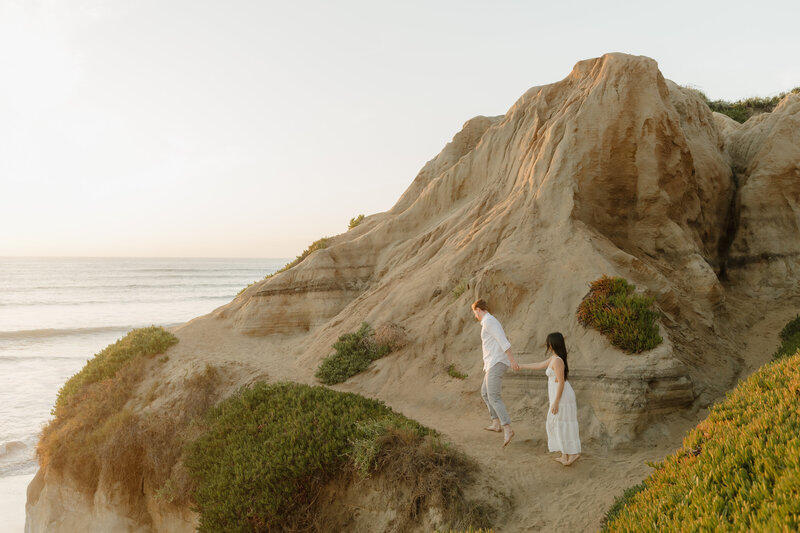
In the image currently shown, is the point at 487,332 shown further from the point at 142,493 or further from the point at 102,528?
the point at 102,528

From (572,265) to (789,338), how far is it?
20.2 feet

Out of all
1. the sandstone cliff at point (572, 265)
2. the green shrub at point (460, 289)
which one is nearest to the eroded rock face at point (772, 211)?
the sandstone cliff at point (572, 265)

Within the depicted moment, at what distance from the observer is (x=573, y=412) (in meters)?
8.61

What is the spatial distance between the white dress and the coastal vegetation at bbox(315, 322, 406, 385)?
224 inches

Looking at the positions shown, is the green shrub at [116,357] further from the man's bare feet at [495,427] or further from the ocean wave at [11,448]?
the man's bare feet at [495,427]

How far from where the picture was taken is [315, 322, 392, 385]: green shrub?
14.1 m

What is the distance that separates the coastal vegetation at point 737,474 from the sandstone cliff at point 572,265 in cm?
252

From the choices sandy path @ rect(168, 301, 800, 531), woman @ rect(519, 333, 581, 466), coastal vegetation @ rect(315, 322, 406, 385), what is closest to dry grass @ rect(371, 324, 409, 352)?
coastal vegetation @ rect(315, 322, 406, 385)

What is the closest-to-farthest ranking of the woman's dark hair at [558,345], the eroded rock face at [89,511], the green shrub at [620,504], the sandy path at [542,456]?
the green shrub at [620,504], the sandy path at [542,456], the woman's dark hair at [558,345], the eroded rock face at [89,511]

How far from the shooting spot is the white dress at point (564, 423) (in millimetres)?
8570

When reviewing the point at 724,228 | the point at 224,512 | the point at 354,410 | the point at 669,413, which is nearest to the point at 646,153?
the point at 724,228

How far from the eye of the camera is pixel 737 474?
176 inches

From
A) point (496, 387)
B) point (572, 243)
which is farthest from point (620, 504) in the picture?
point (572, 243)

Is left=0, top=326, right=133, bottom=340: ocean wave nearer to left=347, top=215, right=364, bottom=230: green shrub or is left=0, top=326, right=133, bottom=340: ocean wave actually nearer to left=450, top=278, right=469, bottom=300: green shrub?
left=347, top=215, right=364, bottom=230: green shrub
